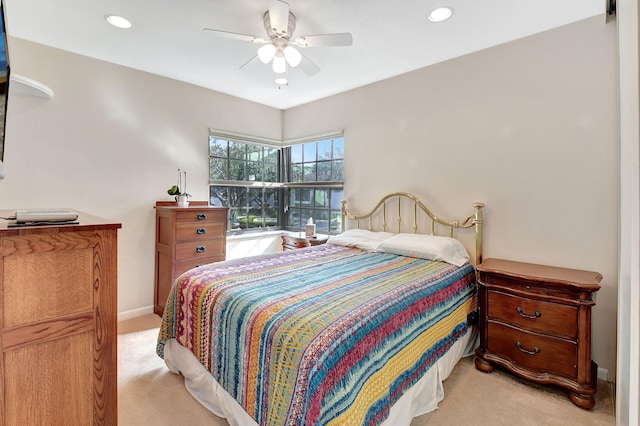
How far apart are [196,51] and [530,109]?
2922 millimetres

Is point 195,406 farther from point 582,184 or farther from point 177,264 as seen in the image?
point 582,184

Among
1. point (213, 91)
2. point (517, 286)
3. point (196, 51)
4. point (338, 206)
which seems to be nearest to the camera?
point (517, 286)

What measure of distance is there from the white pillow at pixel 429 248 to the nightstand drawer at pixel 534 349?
0.57 m

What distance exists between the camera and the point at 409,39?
2494mm

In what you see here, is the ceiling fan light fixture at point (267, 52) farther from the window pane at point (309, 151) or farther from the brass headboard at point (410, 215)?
the window pane at point (309, 151)

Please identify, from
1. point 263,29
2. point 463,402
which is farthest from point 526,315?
point 263,29

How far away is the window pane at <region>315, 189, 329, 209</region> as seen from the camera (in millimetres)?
4168

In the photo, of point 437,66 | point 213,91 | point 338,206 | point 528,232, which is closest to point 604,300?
point 528,232

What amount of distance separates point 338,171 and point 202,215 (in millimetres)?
1794

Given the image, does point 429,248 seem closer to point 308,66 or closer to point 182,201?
point 308,66

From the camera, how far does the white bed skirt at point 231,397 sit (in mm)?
1559

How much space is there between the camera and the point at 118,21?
2.27 m

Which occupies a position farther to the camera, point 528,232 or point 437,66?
point 437,66

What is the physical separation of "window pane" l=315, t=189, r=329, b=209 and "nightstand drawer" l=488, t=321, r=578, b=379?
2.48 metres
